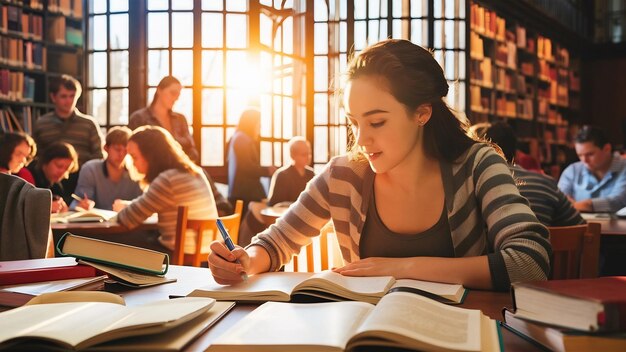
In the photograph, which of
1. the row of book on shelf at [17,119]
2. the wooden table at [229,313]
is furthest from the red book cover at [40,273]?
the row of book on shelf at [17,119]

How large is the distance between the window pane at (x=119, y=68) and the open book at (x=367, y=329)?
6589mm

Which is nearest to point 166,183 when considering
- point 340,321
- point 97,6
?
point 340,321

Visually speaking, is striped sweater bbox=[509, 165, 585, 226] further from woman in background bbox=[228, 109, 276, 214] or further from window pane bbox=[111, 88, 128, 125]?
window pane bbox=[111, 88, 128, 125]

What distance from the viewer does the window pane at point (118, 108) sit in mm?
7261

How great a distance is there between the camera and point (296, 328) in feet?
2.89

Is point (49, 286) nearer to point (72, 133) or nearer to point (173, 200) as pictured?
point (173, 200)

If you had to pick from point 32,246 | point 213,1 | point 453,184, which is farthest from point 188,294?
point 213,1

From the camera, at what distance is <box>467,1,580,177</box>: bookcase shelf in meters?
8.52

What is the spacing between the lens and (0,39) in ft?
20.0

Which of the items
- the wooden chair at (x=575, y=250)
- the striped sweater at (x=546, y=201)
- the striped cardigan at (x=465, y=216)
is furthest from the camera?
the striped sweater at (x=546, y=201)

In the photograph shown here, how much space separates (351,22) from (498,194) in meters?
7.06

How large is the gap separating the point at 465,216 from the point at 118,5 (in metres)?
6.31

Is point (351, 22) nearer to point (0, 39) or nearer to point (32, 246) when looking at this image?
point (0, 39)

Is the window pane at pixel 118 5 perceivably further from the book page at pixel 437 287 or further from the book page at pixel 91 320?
the book page at pixel 91 320
